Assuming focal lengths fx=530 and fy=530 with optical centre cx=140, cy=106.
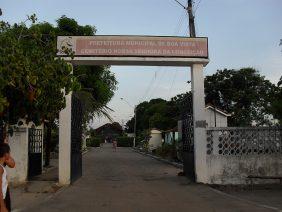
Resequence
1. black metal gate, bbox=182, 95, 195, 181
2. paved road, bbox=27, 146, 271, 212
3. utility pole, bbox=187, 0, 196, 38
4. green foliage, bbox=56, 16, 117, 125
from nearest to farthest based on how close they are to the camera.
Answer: paved road, bbox=27, 146, 271, 212 < black metal gate, bbox=182, 95, 195, 181 < utility pole, bbox=187, 0, 196, 38 < green foliage, bbox=56, 16, 117, 125

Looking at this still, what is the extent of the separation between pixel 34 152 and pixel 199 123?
671 centimetres

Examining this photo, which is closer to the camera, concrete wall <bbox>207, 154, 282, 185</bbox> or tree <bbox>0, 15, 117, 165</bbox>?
tree <bbox>0, 15, 117, 165</bbox>

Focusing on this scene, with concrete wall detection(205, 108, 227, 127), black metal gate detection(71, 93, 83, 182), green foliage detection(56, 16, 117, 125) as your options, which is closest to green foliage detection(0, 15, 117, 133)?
black metal gate detection(71, 93, 83, 182)

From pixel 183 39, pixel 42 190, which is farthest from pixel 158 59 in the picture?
pixel 42 190

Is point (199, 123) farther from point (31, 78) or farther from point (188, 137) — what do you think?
point (31, 78)

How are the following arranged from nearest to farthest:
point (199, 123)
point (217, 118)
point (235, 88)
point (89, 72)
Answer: point (199, 123)
point (89, 72)
point (217, 118)
point (235, 88)

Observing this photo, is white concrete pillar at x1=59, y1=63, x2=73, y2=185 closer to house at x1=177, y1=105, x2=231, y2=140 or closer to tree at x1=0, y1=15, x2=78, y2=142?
tree at x1=0, y1=15, x2=78, y2=142

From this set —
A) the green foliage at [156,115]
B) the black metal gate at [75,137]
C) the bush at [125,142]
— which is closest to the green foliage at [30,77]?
the black metal gate at [75,137]

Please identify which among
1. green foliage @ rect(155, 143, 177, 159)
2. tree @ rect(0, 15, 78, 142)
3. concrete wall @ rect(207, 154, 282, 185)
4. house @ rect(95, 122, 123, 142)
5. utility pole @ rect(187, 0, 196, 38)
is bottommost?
concrete wall @ rect(207, 154, 282, 185)

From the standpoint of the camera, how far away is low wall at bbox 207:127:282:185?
58.1ft

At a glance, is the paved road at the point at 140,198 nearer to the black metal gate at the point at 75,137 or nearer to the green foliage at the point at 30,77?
the black metal gate at the point at 75,137

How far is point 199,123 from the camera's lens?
18109 millimetres

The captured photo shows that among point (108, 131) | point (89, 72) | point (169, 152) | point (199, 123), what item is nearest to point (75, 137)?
point (199, 123)

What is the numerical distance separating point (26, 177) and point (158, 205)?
6.68 m
